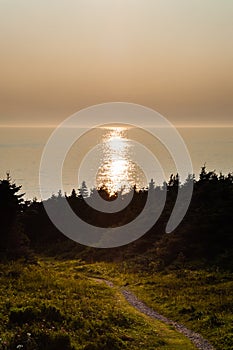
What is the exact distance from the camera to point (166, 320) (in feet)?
82.3

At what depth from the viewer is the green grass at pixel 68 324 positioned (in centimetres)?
1628

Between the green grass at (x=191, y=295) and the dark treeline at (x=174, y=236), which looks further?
the dark treeline at (x=174, y=236)

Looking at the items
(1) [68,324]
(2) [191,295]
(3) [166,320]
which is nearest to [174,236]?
(2) [191,295]

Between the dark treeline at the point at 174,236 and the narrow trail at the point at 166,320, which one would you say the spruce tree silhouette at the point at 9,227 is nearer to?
the dark treeline at the point at 174,236

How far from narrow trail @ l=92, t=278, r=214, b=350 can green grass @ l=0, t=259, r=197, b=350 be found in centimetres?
47

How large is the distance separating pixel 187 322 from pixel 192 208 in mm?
34539

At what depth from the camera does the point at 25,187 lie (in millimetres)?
195125

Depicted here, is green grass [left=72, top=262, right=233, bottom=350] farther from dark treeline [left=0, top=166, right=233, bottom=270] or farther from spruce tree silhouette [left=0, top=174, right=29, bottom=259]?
spruce tree silhouette [left=0, top=174, right=29, bottom=259]

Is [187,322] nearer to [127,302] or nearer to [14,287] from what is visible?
[127,302]

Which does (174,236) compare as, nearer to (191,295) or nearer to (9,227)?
(9,227)

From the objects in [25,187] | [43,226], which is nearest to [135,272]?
[43,226]

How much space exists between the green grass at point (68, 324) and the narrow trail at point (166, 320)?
470 mm

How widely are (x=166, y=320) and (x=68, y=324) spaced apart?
7.91 metres

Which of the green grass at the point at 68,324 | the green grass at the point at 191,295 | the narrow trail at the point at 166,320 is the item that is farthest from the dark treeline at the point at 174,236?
the green grass at the point at 68,324
